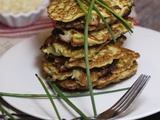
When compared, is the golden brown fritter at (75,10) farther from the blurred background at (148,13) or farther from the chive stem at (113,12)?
the blurred background at (148,13)

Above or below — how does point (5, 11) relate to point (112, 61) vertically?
above

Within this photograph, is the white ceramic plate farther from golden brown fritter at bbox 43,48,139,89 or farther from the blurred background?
the blurred background

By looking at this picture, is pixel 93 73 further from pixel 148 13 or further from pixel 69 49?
pixel 148 13

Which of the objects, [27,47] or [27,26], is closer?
[27,47]

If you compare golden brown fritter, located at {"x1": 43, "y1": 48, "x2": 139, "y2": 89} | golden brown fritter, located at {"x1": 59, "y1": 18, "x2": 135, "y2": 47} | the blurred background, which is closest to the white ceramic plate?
golden brown fritter, located at {"x1": 43, "y1": 48, "x2": 139, "y2": 89}

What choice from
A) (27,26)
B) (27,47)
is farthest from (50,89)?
(27,26)

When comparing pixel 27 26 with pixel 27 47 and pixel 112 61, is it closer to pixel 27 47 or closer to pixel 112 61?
pixel 27 47

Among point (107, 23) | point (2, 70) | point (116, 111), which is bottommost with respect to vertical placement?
point (116, 111)

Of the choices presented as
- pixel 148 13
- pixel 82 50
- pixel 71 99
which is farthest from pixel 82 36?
pixel 148 13
